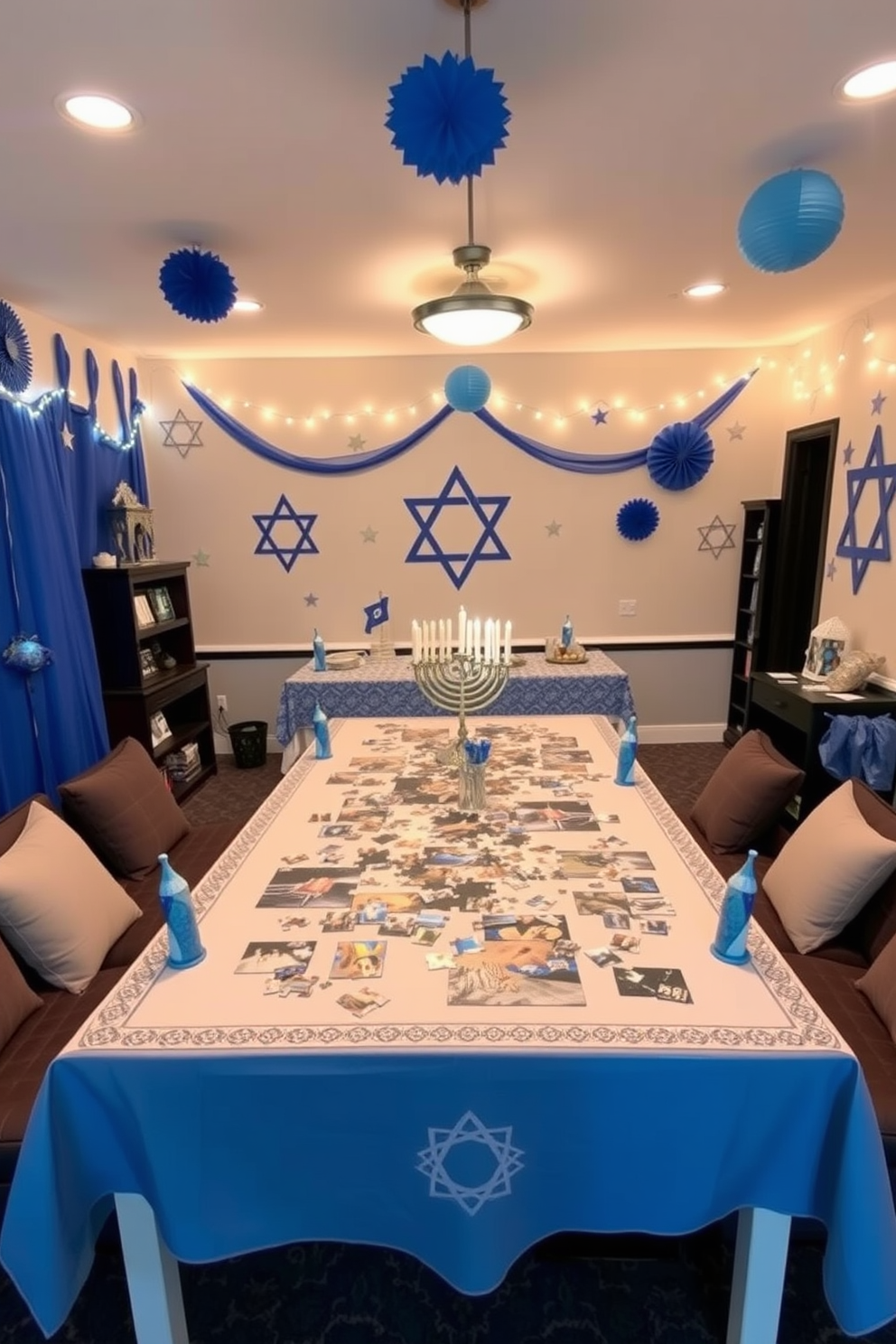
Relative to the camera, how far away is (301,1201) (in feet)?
3.84

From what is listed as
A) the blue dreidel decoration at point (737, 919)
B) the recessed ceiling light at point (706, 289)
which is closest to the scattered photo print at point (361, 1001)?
the blue dreidel decoration at point (737, 919)

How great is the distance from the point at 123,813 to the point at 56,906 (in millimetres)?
524

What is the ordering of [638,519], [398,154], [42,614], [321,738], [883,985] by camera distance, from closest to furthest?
[883,985] → [398,154] → [321,738] → [42,614] → [638,519]

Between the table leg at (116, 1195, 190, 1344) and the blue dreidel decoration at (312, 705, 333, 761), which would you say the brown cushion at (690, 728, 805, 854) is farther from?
the table leg at (116, 1195, 190, 1344)

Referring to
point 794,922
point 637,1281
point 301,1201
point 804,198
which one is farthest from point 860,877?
point 804,198

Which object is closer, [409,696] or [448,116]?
[448,116]

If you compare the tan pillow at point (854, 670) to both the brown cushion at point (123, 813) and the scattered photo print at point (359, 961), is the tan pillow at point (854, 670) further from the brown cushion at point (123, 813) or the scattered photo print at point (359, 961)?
the brown cushion at point (123, 813)

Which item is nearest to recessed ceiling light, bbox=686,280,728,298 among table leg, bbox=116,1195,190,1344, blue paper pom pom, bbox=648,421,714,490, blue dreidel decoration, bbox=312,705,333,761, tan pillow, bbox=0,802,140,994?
blue paper pom pom, bbox=648,421,714,490

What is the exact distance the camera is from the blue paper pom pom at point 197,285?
223 cm

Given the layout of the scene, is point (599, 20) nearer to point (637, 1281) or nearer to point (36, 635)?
point (637, 1281)

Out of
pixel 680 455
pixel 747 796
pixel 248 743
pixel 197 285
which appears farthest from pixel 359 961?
pixel 680 455

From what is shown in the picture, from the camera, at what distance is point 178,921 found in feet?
4.30

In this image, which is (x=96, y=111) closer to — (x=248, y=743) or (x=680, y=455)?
(x=248, y=743)

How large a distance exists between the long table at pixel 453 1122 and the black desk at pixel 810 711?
2126 mm
